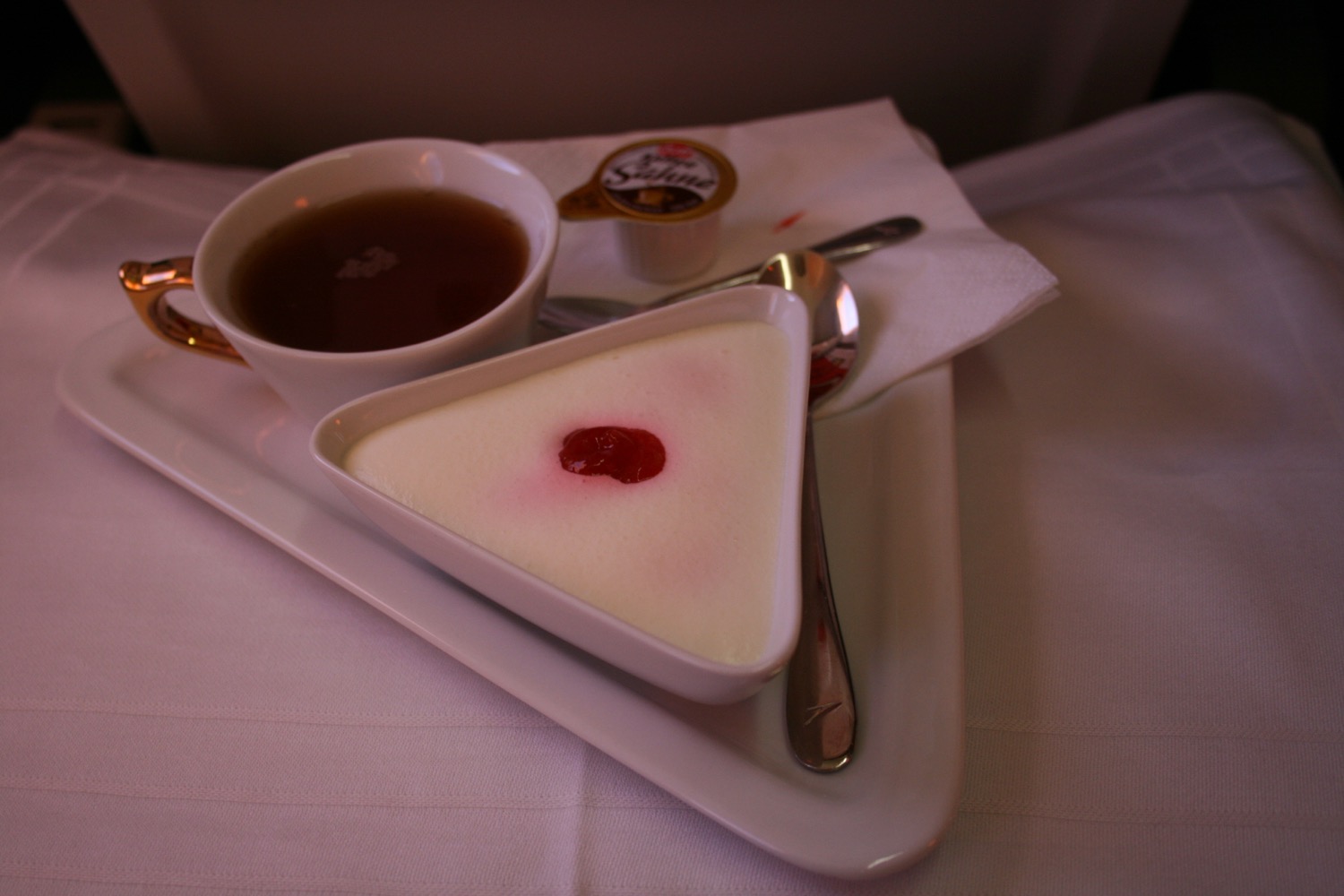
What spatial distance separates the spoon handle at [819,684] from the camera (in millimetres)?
477

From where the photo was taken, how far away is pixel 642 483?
53cm

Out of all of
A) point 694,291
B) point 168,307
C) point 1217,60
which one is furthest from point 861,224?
point 1217,60

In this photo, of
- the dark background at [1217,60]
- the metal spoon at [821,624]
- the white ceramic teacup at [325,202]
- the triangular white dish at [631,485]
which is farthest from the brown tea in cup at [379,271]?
the dark background at [1217,60]

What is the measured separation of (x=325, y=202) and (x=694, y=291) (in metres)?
0.34

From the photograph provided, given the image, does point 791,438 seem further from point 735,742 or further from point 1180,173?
point 1180,173

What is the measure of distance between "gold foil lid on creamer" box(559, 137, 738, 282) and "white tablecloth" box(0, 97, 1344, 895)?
0.89 ft

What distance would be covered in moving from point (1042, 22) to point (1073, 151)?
0.18 metres

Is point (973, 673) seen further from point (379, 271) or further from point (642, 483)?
point (379, 271)

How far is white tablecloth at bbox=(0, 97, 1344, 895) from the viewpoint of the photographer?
0.50 metres

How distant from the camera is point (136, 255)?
895mm

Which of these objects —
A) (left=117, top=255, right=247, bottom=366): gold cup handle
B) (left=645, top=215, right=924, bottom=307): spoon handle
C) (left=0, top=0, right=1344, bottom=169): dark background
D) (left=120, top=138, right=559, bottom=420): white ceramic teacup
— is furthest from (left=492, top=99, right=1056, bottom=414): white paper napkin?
(left=0, top=0, right=1344, bottom=169): dark background

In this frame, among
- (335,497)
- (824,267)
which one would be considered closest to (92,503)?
(335,497)

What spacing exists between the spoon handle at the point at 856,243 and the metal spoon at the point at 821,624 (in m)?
0.07

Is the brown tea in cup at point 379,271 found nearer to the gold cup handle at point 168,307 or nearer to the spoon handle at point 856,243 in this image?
the gold cup handle at point 168,307
